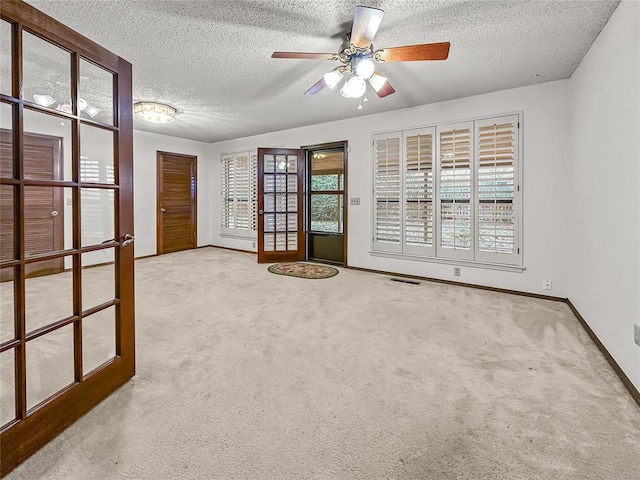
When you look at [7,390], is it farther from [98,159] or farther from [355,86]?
[355,86]

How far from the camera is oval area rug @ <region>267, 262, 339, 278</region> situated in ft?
16.1

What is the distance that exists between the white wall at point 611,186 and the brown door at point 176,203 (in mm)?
6507

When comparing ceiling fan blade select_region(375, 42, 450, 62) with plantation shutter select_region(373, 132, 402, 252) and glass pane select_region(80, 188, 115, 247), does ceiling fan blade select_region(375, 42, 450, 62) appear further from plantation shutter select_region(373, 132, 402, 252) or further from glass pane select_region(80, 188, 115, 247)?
plantation shutter select_region(373, 132, 402, 252)

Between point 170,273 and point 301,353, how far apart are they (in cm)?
336

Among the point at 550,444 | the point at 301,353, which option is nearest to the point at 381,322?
the point at 301,353

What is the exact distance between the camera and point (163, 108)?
4520 millimetres

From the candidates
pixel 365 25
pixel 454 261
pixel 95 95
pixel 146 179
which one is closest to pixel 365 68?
pixel 365 25

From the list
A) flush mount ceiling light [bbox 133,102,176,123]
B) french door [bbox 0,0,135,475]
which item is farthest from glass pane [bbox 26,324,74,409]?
flush mount ceiling light [bbox 133,102,176,123]

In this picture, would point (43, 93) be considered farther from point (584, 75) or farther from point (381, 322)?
point (584, 75)

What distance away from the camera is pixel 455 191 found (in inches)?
166

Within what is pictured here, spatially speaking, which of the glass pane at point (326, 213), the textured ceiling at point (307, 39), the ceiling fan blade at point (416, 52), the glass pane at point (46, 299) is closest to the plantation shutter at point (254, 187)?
the glass pane at point (326, 213)

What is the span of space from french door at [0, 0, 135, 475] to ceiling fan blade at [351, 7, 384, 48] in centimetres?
143

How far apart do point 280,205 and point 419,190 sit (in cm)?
256

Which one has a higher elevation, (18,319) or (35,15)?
(35,15)
